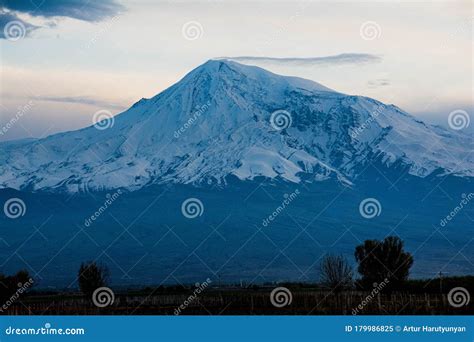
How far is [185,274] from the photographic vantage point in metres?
129

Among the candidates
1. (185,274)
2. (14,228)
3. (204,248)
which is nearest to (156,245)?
(204,248)

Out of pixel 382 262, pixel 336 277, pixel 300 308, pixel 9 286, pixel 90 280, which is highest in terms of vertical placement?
pixel 90 280

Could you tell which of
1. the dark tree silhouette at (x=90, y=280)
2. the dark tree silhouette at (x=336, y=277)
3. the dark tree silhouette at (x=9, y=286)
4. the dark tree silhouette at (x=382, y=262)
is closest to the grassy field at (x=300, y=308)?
the dark tree silhouette at (x=382, y=262)

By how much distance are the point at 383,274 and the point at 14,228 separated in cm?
13620

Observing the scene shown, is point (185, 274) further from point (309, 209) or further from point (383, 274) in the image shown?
point (383, 274)

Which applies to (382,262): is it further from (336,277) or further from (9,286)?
(9,286)

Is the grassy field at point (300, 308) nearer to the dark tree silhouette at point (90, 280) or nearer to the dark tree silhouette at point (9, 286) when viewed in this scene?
the dark tree silhouette at point (9, 286)

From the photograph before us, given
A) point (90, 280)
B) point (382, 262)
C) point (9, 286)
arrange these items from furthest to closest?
point (90, 280), point (382, 262), point (9, 286)

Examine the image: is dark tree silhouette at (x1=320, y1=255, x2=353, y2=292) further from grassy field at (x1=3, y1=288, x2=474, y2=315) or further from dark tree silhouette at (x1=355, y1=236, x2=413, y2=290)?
grassy field at (x1=3, y1=288, x2=474, y2=315)

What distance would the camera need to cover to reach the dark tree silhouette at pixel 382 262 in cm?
4822

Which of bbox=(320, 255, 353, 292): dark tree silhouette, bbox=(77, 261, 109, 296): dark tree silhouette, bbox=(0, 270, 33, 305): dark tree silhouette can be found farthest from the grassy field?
bbox=(77, 261, 109, 296): dark tree silhouette

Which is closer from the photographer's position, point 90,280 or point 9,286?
point 9,286

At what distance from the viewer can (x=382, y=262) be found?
161 ft

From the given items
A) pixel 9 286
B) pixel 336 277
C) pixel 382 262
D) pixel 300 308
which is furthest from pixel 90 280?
pixel 300 308
